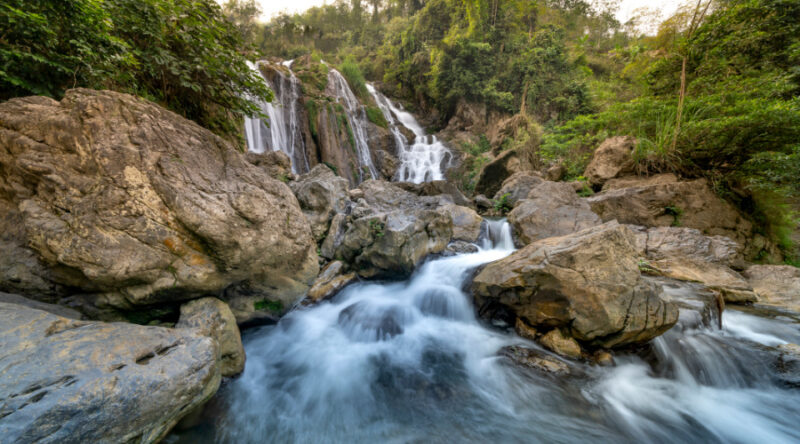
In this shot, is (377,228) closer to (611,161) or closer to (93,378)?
(93,378)

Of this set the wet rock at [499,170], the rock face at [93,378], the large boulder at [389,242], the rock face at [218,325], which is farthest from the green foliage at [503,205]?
→ the rock face at [93,378]

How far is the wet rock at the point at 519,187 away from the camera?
9273 mm

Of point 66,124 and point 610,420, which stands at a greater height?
point 66,124

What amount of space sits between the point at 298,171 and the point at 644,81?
488 inches

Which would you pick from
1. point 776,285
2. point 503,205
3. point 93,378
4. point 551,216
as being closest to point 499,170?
point 503,205

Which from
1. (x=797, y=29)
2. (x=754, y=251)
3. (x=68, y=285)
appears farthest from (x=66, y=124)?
(x=797, y=29)

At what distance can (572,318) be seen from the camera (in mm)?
2879

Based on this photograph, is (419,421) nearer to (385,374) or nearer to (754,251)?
(385,374)

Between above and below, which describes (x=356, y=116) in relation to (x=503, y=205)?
above

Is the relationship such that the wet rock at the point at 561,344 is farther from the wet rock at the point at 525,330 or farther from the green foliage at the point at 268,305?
the green foliage at the point at 268,305

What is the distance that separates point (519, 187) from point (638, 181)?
3.28 meters

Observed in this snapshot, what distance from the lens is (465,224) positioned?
713 cm

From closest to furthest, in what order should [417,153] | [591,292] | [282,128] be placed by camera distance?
[591,292] < [282,128] < [417,153]

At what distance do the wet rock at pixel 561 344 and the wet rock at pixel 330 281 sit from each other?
316 centimetres
